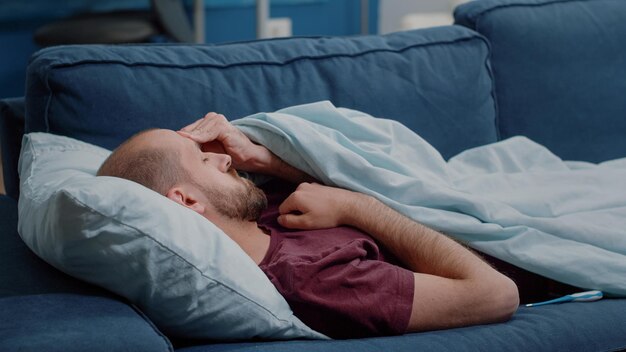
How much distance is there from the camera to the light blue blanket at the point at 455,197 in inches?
64.9

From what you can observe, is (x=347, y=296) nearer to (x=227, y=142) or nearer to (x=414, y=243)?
(x=414, y=243)

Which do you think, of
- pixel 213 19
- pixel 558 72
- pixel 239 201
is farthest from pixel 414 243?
pixel 213 19

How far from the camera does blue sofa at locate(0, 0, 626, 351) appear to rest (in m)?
1.28

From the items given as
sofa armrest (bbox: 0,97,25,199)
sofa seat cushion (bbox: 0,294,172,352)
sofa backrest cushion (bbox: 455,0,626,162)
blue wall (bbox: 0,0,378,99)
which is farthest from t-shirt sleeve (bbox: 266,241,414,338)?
blue wall (bbox: 0,0,378,99)

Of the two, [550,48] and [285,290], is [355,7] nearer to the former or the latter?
[550,48]

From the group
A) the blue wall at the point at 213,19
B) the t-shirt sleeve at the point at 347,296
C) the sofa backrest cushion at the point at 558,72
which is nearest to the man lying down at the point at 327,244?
the t-shirt sleeve at the point at 347,296

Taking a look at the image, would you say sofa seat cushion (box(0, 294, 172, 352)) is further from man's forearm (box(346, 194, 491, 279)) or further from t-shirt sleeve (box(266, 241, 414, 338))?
man's forearm (box(346, 194, 491, 279))

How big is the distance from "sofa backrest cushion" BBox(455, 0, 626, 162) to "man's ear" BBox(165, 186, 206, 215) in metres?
0.90

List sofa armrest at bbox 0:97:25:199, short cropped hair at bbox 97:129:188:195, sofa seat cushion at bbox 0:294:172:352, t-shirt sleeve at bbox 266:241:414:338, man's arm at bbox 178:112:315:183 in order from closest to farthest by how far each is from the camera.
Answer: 1. sofa seat cushion at bbox 0:294:172:352
2. t-shirt sleeve at bbox 266:241:414:338
3. short cropped hair at bbox 97:129:188:195
4. man's arm at bbox 178:112:315:183
5. sofa armrest at bbox 0:97:25:199

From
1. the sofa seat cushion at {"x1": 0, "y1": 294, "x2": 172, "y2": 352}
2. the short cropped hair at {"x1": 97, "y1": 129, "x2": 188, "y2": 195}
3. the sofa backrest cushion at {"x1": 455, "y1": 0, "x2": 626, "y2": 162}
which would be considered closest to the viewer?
the sofa seat cushion at {"x1": 0, "y1": 294, "x2": 172, "y2": 352}

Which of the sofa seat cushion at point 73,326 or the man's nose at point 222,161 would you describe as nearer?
the sofa seat cushion at point 73,326

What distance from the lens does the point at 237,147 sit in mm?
1659

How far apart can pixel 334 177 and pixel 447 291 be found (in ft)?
1.11

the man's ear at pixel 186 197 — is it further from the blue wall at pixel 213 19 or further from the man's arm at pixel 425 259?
the blue wall at pixel 213 19
